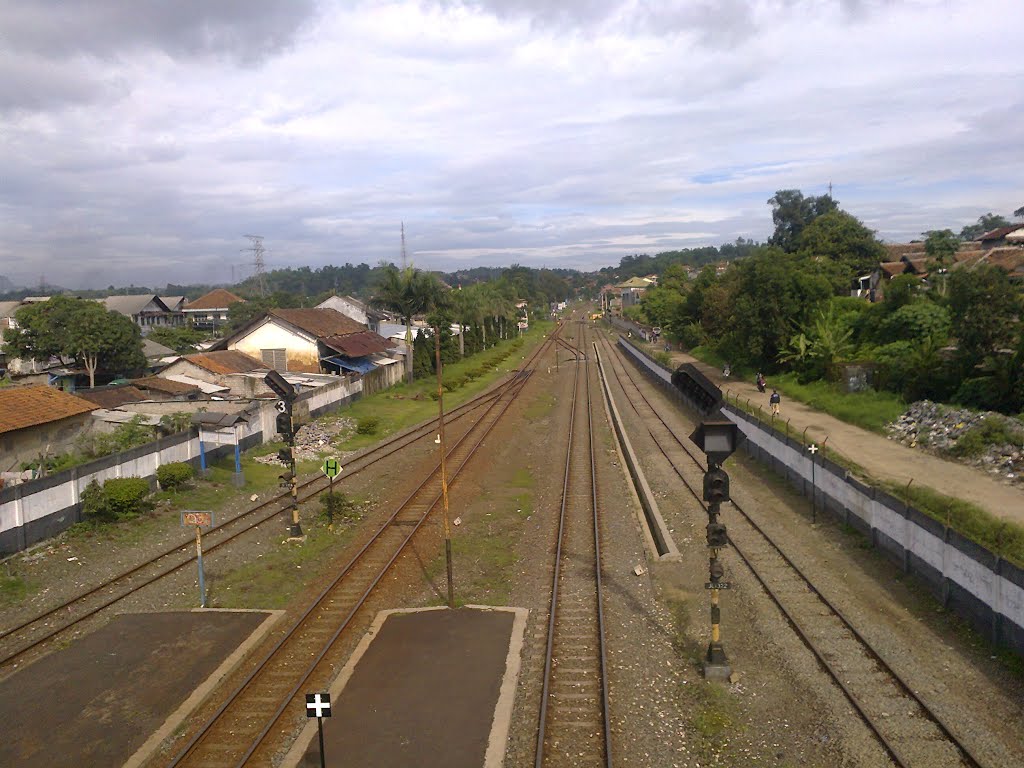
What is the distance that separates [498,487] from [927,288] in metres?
32.7

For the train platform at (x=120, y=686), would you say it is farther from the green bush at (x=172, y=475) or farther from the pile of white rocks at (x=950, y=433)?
the pile of white rocks at (x=950, y=433)

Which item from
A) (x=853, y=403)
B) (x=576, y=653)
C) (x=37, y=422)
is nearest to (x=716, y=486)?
(x=576, y=653)

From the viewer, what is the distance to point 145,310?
82.2m

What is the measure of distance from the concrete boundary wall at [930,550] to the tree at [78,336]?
3867 cm

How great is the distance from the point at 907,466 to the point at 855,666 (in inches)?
553

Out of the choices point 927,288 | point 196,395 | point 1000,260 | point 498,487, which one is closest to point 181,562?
point 498,487

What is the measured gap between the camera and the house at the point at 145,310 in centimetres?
8088

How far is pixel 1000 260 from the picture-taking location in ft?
157

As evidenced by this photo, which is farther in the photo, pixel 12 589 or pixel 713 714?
pixel 12 589

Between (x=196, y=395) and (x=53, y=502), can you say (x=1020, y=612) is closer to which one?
(x=53, y=502)

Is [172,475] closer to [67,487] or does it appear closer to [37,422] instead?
[67,487]

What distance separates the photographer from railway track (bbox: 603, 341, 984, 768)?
8828 mm

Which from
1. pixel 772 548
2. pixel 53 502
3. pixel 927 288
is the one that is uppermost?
pixel 927 288

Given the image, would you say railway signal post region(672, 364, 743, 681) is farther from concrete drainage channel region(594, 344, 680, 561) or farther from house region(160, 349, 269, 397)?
house region(160, 349, 269, 397)
